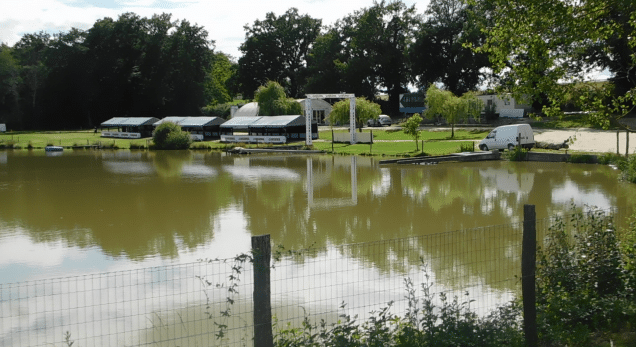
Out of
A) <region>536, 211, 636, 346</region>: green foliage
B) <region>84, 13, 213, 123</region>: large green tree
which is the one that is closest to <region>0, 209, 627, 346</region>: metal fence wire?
<region>536, 211, 636, 346</region>: green foliage

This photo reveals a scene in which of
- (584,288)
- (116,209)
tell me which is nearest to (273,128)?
(116,209)

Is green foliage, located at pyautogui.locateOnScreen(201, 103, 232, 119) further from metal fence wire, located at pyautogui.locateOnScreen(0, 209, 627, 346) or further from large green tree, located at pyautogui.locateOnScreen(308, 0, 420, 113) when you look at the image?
metal fence wire, located at pyautogui.locateOnScreen(0, 209, 627, 346)

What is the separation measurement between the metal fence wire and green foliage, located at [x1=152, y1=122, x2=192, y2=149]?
128 feet

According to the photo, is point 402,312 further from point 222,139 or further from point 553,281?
point 222,139

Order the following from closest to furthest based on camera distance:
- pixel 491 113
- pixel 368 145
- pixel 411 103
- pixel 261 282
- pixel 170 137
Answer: pixel 261 282 → pixel 368 145 → pixel 170 137 → pixel 491 113 → pixel 411 103

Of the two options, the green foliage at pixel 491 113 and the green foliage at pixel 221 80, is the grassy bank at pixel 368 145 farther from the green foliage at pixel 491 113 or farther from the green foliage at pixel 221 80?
the green foliage at pixel 221 80

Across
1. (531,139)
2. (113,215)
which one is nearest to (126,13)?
(531,139)

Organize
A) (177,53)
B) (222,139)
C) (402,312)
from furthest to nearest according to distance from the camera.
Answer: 1. (177,53)
2. (222,139)
3. (402,312)

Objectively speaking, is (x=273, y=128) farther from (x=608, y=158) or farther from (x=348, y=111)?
(x=608, y=158)

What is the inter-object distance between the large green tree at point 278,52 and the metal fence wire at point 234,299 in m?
69.2

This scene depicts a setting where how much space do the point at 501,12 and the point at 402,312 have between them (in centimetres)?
472

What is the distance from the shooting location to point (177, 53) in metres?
76.1

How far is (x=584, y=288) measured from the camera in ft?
23.2

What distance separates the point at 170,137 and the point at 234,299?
4196 cm
